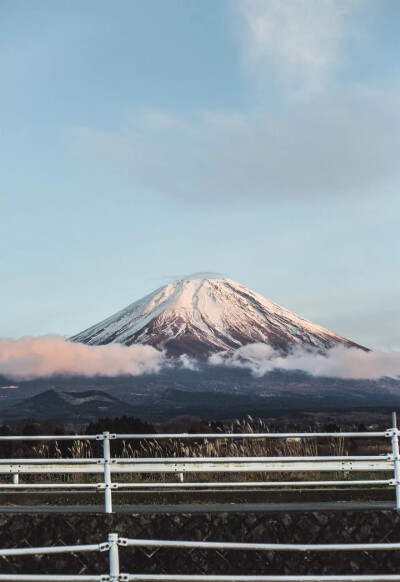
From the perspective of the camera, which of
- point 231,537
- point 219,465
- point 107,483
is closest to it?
point 231,537

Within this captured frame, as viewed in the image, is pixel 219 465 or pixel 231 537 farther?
pixel 219 465

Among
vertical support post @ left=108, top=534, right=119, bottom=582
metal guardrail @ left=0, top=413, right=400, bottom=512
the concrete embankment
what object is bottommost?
the concrete embankment

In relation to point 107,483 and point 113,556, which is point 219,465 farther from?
point 113,556

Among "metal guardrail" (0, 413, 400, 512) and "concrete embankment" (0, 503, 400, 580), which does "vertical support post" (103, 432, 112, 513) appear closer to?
"metal guardrail" (0, 413, 400, 512)

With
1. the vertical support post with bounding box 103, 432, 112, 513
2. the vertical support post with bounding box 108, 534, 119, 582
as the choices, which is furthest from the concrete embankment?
the vertical support post with bounding box 108, 534, 119, 582

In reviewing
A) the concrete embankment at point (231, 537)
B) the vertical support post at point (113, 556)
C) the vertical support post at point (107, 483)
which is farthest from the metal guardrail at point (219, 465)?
the vertical support post at point (113, 556)

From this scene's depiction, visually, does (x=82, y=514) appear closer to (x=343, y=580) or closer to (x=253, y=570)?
(x=253, y=570)

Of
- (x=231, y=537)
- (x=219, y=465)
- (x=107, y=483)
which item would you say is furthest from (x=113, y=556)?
(x=219, y=465)

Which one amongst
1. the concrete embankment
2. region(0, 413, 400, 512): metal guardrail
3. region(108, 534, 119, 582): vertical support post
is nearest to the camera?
region(108, 534, 119, 582): vertical support post

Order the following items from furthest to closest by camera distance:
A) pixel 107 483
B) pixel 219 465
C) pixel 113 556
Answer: pixel 219 465
pixel 107 483
pixel 113 556

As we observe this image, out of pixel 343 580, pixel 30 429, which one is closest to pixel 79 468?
pixel 343 580

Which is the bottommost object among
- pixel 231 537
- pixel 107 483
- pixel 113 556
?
pixel 231 537

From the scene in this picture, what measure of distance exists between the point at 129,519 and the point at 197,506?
119 inches

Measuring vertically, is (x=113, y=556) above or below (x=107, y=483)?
below
